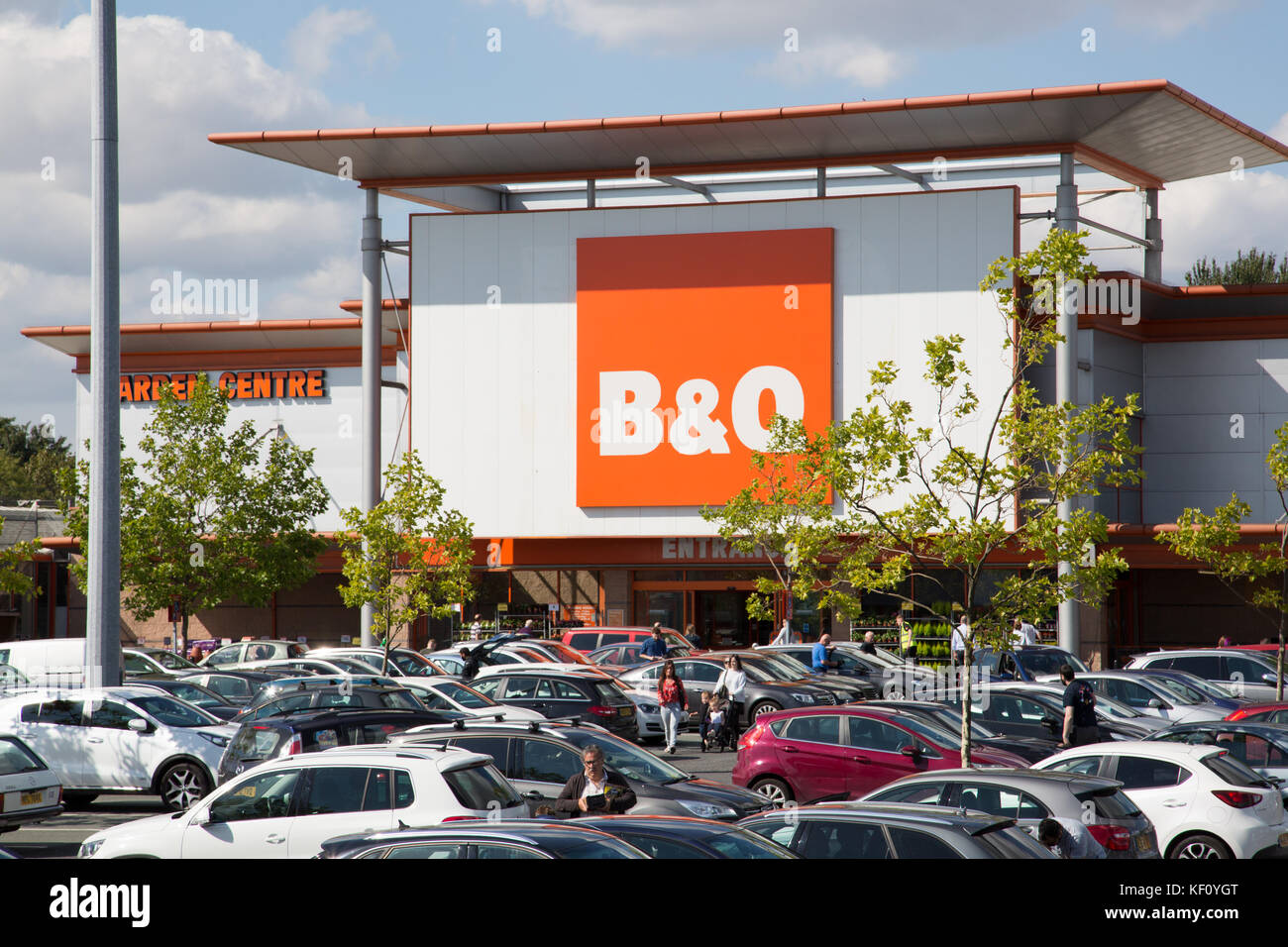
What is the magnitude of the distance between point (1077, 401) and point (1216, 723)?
2497 centimetres

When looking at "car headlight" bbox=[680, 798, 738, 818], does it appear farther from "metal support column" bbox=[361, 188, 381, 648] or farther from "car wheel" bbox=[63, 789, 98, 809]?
"metal support column" bbox=[361, 188, 381, 648]

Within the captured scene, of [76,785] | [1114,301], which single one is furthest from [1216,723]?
[1114,301]

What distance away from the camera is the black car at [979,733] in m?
17.4

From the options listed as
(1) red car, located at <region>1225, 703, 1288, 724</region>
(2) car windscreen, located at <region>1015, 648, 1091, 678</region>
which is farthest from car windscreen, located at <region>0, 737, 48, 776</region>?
(2) car windscreen, located at <region>1015, 648, 1091, 678</region>

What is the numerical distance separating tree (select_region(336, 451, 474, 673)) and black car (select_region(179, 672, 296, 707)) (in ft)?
12.6

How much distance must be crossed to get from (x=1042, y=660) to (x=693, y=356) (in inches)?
648

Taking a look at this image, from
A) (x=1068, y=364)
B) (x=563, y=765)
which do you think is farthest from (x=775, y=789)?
(x=1068, y=364)

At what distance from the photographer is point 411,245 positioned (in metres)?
43.8

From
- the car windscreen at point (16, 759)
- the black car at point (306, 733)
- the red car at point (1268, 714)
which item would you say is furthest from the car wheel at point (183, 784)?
the red car at point (1268, 714)

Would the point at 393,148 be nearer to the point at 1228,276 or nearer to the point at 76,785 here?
the point at 76,785

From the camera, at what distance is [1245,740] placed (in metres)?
16.1

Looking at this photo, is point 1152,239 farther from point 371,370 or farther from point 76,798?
point 76,798
